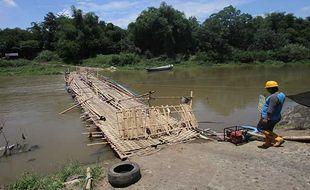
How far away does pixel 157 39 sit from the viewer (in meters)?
53.6

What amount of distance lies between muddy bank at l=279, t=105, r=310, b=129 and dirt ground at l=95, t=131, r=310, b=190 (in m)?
2.02

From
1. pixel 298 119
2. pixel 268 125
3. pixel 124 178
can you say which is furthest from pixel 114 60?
pixel 124 178

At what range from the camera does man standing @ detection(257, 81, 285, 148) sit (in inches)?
298

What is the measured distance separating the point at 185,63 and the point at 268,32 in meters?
18.2

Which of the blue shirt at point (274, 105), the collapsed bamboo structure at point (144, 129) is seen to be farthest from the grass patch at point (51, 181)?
the blue shirt at point (274, 105)

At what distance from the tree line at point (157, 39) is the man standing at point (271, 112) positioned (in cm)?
4201

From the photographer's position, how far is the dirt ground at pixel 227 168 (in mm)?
6344

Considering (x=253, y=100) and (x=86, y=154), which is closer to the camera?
(x=86, y=154)

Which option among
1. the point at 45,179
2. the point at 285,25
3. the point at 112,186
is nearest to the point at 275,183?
the point at 112,186

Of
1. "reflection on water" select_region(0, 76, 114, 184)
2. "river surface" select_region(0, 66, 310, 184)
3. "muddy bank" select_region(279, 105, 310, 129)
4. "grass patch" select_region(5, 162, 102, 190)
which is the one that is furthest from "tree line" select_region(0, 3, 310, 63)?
"grass patch" select_region(5, 162, 102, 190)

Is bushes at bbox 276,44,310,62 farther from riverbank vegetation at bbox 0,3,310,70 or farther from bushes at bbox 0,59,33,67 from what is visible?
bushes at bbox 0,59,33,67

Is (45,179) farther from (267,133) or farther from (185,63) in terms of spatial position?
(185,63)

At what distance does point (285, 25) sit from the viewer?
67500 mm

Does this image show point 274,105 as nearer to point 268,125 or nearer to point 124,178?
point 268,125
